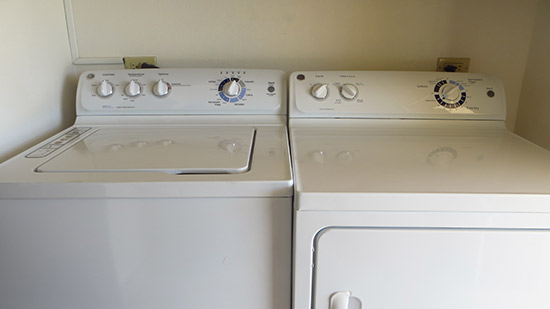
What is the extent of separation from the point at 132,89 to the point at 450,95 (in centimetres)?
A: 98

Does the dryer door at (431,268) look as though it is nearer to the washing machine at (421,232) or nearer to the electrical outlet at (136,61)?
the washing machine at (421,232)

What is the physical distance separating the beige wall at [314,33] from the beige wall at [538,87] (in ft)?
0.12

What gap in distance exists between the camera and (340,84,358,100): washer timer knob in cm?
117

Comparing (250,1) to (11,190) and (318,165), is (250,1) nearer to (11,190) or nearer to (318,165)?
(318,165)

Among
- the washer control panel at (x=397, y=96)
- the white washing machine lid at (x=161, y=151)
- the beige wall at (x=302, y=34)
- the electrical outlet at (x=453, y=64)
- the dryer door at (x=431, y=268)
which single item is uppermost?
the beige wall at (x=302, y=34)

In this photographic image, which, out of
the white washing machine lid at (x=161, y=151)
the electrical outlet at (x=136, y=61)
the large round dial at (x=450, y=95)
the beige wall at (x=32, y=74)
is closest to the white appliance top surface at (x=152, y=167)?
the white washing machine lid at (x=161, y=151)

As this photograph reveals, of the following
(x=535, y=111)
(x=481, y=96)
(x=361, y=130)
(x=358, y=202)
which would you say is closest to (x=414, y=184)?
(x=358, y=202)

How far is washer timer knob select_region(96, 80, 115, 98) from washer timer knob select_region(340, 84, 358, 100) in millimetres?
716

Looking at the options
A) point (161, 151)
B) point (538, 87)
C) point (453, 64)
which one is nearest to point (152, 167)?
point (161, 151)

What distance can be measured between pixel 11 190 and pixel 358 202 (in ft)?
2.08

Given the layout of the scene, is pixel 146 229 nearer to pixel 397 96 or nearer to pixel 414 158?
pixel 414 158

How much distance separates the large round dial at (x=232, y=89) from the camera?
3.89ft

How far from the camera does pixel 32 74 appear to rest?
3.63 ft

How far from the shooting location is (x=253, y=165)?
31.4 inches
